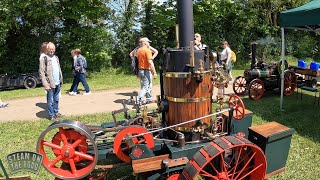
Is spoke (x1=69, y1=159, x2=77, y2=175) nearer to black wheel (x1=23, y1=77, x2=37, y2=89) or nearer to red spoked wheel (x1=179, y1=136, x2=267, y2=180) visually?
red spoked wheel (x1=179, y1=136, x2=267, y2=180)

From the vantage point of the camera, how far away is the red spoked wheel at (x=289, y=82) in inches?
321

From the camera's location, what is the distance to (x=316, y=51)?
17859 millimetres

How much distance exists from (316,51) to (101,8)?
13.1 m

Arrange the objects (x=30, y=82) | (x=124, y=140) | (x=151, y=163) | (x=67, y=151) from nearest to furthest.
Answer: (x=151, y=163)
(x=67, y=151)
(x=124, y=140)
(x=30, y=82)

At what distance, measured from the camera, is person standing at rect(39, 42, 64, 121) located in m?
6.01

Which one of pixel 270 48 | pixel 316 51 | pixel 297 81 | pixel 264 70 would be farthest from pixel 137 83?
pixel 316 51

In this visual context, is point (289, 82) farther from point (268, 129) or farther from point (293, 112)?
point (268, 129)

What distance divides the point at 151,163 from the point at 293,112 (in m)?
4.71

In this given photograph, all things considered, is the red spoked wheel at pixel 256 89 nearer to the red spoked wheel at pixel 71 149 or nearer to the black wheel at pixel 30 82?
the red spoked wheel at pixel 71 149

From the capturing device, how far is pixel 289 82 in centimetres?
818

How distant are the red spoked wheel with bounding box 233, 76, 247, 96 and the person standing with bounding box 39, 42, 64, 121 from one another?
4.81 m

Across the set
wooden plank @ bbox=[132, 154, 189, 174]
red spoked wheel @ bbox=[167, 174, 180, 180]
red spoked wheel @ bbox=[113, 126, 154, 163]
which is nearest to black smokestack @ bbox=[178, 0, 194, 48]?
red spoked wheel @ bbox=[113, 126, 154, 163]

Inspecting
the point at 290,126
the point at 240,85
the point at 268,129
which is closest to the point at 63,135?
the point at 268,129

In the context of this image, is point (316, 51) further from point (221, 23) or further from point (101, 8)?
point (101, 8)
